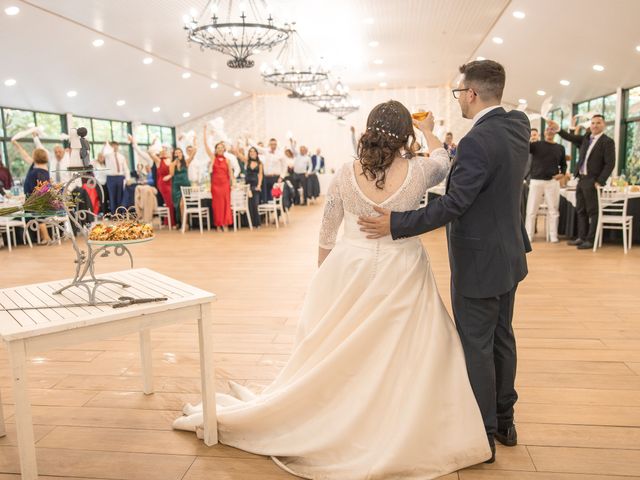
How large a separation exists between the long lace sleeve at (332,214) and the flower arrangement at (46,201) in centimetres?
101

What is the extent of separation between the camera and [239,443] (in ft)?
7.68

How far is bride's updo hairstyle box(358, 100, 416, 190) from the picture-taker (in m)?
2.11

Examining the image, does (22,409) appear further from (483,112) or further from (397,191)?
(483,112)

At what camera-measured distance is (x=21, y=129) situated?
533 inches

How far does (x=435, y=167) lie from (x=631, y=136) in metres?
13.3

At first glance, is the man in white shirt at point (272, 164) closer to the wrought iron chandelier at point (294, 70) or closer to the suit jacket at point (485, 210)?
the wrought iron chandelier at point (294, 70)

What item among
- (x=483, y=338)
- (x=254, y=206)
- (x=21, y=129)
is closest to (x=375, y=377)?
(x=483, y=338)

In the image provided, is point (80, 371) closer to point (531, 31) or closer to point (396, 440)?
point (396, 440)

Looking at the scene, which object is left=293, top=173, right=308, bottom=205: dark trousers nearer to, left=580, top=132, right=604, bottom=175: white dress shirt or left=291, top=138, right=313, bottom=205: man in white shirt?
left=291, top=138, right=313, bottom=205: man in white shirt

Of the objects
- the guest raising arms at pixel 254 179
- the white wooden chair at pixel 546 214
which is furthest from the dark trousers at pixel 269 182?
the white wooden chair at pixel 546 214

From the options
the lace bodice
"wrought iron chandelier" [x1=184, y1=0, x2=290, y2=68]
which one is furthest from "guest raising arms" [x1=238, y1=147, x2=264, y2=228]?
the lace bodice

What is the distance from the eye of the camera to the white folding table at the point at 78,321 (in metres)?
1.89

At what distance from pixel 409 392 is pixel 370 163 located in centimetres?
89

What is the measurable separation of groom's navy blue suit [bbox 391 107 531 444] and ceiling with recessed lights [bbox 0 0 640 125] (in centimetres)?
623
